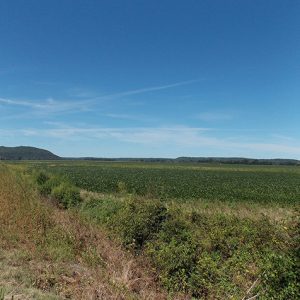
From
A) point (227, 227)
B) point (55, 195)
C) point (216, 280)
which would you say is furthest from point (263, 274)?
point (55, 195)

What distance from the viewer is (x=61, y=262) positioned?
780 centimetres

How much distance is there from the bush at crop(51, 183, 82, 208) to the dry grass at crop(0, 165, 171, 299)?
25.4 ft

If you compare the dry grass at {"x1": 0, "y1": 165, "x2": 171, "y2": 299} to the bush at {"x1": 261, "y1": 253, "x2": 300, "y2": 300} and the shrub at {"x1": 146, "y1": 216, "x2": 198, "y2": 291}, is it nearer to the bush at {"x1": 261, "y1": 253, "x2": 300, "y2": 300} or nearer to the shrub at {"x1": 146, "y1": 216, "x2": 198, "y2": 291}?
the shrub at {"x1": 146, "y1": 216, "x2": 198, "y2": 291}

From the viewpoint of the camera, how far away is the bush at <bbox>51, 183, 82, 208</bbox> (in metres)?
19.4

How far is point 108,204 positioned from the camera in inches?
644

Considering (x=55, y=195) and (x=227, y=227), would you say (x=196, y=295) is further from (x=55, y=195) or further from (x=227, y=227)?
(x=55, y=195)

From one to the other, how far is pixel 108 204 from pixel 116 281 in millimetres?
9639

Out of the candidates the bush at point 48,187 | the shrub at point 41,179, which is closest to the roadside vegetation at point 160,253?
the bush at point 48,187

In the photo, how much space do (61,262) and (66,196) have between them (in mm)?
12511

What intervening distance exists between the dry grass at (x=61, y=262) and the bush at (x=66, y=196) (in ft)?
25.4

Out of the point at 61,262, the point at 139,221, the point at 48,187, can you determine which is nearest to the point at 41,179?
the point at 48,187

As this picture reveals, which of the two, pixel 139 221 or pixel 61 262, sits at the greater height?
pixel 139 221

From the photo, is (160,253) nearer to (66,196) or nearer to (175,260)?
(175,260)

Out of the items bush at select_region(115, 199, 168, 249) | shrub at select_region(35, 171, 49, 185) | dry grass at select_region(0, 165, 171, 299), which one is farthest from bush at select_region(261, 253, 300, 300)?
shrub at select_region(35, 171, 49, 185)
